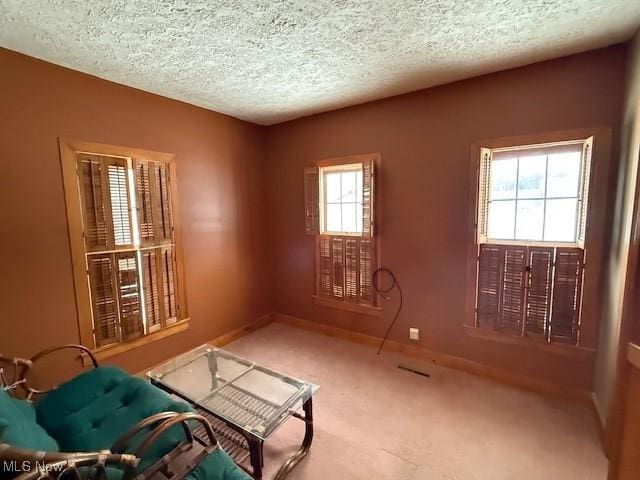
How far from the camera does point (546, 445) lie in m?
1.82

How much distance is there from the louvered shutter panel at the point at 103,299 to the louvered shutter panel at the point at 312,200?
1.94 meters

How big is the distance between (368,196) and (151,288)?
2.24 metres

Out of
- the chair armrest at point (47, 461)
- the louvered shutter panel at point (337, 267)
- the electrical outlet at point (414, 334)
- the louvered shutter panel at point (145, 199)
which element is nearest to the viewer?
the chair armrest at point (47, 461)

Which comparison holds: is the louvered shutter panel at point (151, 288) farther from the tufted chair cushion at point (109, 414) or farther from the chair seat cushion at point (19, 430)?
the chair seat cushion at point (19, 430)

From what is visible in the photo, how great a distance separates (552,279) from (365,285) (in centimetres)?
160

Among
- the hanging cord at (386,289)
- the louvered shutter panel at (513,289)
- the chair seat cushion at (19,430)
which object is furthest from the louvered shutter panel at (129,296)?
the louvered shutter panel at (513,289)

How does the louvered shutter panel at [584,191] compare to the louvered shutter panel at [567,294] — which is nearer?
the louvered shutter panel at [584,191]

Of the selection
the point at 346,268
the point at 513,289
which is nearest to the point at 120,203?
the point at 346,268

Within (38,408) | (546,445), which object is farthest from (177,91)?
(546,445)

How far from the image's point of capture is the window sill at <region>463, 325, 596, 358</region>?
2186mm

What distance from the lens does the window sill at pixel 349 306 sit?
3.12 metres

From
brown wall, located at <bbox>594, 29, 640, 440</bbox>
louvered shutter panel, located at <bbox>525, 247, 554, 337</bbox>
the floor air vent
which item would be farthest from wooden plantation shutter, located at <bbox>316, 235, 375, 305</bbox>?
brown wall, located at <bbox>594, 29, 640, 440</bbox>

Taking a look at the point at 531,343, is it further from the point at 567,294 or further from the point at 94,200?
the point at 94,200

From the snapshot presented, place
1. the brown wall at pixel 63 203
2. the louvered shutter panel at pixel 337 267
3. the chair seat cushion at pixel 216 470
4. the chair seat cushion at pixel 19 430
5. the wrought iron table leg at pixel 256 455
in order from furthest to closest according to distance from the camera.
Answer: the louvered shutter panel at pixel 337 267
the brown wall at pixel 63 203
the wrought iron table leg at pixel 256 455
the chair seat cushion at pixel 216 470
the chair seat cushion at pixel 19 430
